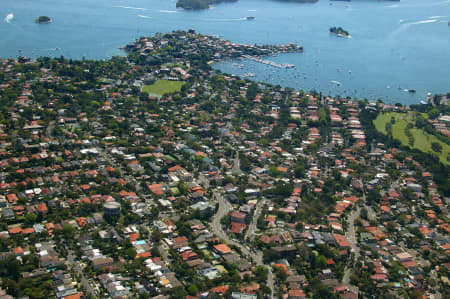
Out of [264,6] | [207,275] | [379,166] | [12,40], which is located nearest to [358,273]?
[207,275]

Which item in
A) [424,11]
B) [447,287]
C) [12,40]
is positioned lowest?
[447,287]

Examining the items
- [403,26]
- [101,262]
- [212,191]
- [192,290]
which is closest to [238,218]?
[212,191]

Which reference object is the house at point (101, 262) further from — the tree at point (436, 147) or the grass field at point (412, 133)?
the tree at point (436, 147)

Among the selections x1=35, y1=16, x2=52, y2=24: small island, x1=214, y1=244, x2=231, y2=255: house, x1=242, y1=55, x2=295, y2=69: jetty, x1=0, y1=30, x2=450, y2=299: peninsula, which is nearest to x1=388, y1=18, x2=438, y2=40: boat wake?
x1=242, y1=55, x2=295, y2=69: jetty

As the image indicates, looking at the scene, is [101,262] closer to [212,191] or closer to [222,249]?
[222,249]

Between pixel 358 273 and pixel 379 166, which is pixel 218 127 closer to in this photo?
pixel 379 166

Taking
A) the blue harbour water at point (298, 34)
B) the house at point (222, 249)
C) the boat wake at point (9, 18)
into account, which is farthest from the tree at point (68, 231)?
the boat wake at point (9, 18)

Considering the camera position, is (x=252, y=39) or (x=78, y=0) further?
(x=78, y=0)
